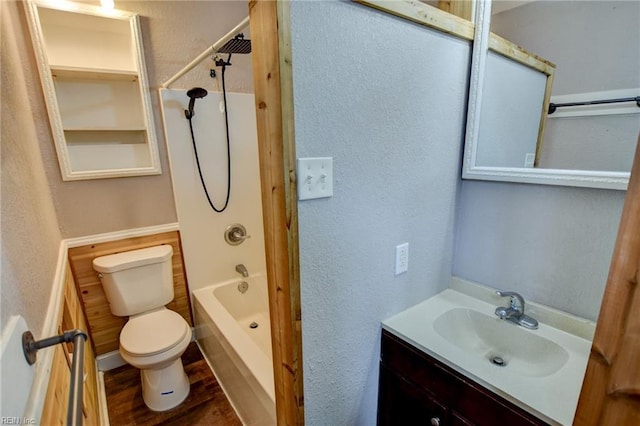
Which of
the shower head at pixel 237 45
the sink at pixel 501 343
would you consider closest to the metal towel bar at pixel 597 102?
the sink at pixel 501 343

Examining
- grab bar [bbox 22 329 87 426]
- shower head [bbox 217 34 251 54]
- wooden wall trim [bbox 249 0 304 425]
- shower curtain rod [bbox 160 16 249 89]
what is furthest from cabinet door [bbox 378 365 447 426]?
shower head [bbox 217 34 251 54]

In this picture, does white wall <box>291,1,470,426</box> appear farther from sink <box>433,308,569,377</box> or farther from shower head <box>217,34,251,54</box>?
shower head <box>217,34,251,54</box>

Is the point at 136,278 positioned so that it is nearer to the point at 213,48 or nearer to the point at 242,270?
the point at 242,270

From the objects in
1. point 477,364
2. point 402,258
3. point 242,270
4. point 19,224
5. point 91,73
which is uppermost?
point 91,73

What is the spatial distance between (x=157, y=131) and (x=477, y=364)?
2.25m

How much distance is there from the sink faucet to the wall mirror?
1.52 feet

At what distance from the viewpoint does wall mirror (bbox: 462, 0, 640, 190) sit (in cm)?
100

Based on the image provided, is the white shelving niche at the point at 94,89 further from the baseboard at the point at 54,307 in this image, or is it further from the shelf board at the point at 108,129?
the baseboard at the point at 54,307

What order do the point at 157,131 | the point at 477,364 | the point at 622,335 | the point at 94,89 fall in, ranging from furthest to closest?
the point at 157,131, the point at 94,89, the point at 477,364, the point at 622,335

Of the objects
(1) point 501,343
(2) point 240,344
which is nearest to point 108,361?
(2) point 240,344

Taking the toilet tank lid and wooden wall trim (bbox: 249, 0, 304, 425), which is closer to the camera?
wooden wall trim (bbox: 249, 0, 304, 425)

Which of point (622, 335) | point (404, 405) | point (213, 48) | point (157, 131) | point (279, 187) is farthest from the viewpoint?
point (157, 131)

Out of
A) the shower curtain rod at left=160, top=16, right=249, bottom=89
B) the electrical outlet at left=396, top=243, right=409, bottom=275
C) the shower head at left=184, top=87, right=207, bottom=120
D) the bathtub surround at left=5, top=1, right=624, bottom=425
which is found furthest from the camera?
the shower head at left=184, top=87, right=207, bottom=120

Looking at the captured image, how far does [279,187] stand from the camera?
34.0 inches
